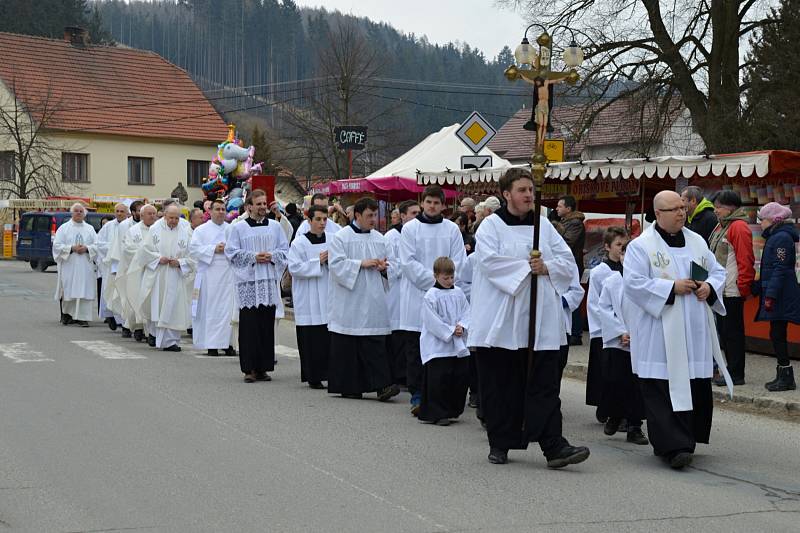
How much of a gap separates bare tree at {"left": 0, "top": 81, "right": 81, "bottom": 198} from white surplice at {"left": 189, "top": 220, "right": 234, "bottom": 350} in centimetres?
3862

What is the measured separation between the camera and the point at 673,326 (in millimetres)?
8102

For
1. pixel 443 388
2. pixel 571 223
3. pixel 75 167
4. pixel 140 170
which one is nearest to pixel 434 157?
pixel 571 223

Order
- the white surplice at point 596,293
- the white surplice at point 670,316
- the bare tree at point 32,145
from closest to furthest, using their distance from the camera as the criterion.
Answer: the white surplice at point 670,316, the white surplice at point 596,293, the bare tree at point 32,145

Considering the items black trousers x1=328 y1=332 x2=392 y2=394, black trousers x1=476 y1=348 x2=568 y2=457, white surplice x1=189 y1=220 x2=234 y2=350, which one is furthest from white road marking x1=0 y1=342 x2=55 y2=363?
black trousers x1=476 y1=348 x2=568 y2=457

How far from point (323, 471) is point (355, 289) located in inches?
151

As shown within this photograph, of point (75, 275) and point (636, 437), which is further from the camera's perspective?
point (75, 275)

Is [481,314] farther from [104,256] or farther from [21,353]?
[104,256]

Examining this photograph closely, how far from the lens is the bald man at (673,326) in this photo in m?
8.02

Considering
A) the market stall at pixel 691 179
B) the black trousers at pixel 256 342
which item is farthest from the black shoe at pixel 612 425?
the market stall at pixel 691 179

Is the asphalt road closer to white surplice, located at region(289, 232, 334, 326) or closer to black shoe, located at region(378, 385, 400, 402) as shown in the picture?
A: black shoe, located at region(378, 385, 400, 402)

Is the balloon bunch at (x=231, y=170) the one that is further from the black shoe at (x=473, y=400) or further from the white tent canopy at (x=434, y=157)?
the black shoe at (x=473, y=400)

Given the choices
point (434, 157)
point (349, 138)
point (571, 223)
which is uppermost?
point (349, 138)

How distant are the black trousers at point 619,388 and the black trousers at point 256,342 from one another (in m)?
4.25

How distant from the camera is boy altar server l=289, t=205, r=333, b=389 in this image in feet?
39.2
